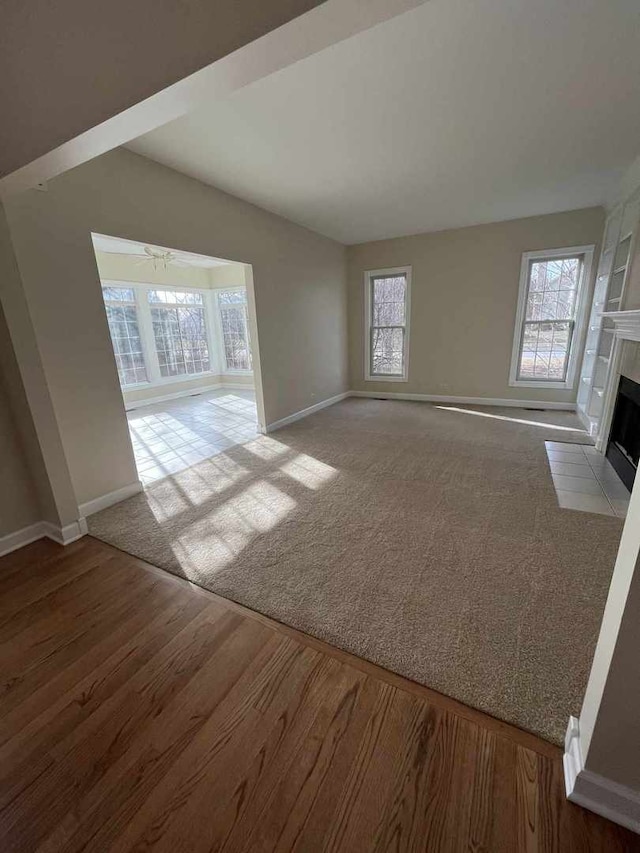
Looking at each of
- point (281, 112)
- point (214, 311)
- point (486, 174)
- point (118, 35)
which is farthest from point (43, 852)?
point (214, 311)

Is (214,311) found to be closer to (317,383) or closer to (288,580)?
(317,383)

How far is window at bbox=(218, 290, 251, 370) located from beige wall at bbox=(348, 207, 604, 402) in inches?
98.3

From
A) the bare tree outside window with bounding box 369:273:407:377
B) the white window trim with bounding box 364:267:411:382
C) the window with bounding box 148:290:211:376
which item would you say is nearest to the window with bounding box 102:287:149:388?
the window with bounding box 148:290:211:376

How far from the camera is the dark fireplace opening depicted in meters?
2.70

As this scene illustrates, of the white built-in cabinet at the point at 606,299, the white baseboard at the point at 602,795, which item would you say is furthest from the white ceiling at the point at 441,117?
the white baseboard at the point at 602,795

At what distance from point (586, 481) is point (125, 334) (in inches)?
272

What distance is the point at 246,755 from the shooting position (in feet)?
3.56

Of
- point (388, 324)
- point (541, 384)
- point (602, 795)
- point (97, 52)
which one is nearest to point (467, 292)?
point (388, 324)

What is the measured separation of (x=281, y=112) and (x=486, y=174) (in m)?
2.15

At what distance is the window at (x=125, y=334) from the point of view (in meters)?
5.81

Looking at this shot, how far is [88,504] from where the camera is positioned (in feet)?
8.32

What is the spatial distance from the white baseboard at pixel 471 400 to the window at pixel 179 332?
11.5 feet

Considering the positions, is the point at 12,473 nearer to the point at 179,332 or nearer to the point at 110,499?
the point at 110,499

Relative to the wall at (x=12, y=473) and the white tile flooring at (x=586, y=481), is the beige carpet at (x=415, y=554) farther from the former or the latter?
the wall at (x=12, y=473)
